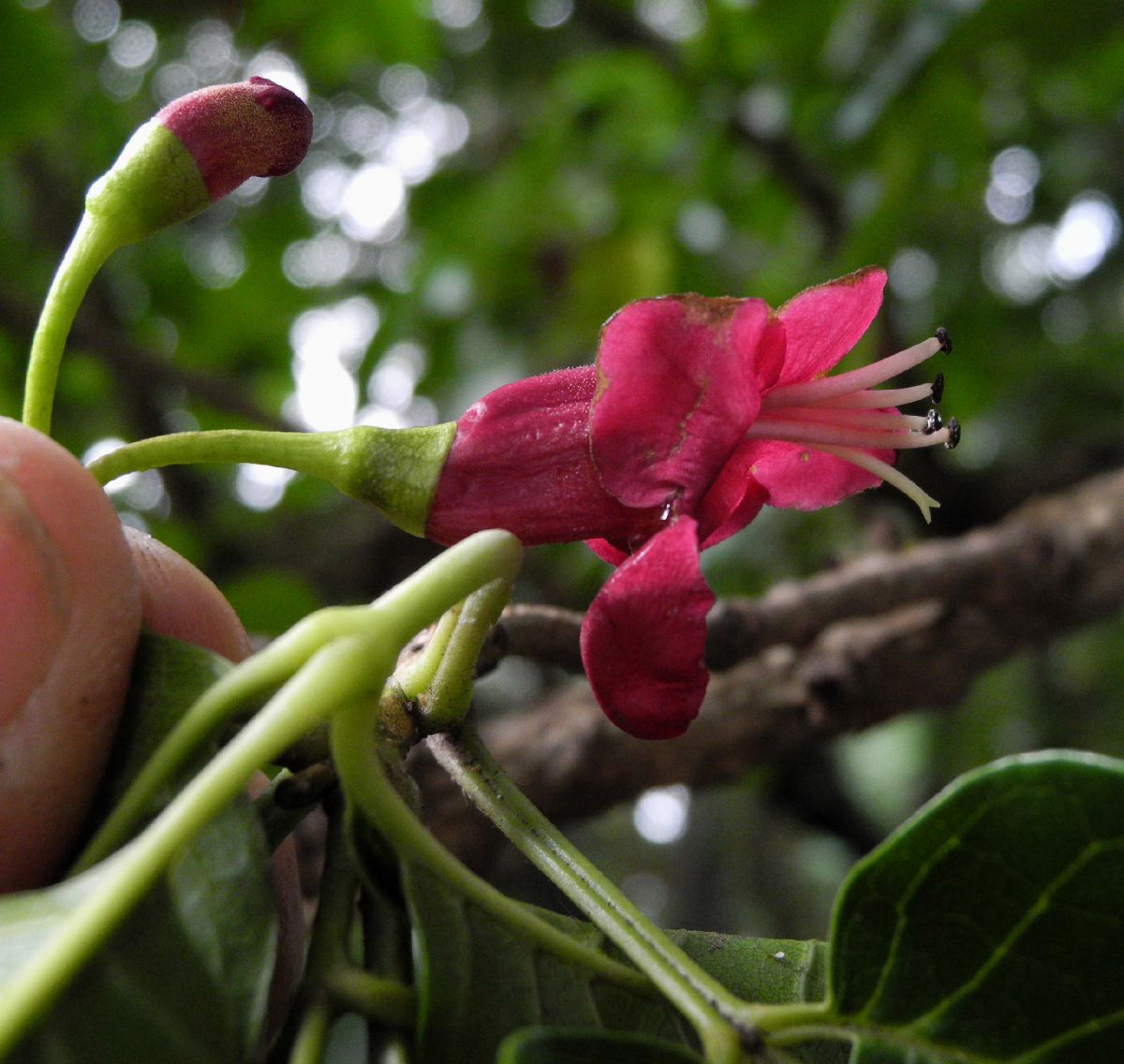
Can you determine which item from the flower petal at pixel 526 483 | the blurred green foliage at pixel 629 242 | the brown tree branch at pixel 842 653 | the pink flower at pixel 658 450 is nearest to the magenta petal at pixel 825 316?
the pink flower at pixel 658 450

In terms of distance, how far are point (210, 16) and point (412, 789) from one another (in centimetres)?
236

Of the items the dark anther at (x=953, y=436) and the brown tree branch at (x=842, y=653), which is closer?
the dark anther at (x=953, y=436)

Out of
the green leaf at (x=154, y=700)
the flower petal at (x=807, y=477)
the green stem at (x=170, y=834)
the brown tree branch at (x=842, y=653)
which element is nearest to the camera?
the green stem at (x=170, y=834)

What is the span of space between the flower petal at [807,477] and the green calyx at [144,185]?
0.35 metres

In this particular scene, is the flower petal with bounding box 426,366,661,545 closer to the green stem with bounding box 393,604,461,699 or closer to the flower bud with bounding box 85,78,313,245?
the green stem with bounding box 393,604,461,699

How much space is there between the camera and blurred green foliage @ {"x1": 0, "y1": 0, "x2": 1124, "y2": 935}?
5.91 feet

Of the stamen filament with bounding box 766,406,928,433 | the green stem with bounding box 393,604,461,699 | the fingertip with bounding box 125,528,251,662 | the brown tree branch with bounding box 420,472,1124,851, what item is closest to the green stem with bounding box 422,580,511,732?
the green stem with bounding box 393,604,461,699

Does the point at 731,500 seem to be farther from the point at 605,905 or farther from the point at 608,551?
the point at 605,905

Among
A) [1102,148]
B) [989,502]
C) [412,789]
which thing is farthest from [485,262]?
[412,789]

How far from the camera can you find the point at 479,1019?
439 mm

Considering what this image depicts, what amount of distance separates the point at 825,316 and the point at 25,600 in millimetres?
411

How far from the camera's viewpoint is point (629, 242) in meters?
2.23

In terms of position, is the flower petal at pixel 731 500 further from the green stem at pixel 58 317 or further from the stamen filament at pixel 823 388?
the green stem at pixel 58 317

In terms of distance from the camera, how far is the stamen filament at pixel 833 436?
0.61 meters
